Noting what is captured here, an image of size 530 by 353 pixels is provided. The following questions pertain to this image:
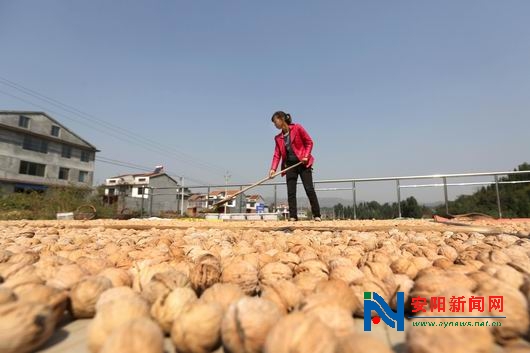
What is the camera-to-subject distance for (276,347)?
648 millimetres

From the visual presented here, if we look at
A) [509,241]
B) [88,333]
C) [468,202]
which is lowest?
[88,333]

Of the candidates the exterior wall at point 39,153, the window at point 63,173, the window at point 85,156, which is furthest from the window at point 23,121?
the window at point 85,156

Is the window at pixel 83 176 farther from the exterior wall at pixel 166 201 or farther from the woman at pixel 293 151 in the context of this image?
the woman at pixel 293 151

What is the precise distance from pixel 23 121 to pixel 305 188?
111ft

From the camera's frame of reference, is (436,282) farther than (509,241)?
No

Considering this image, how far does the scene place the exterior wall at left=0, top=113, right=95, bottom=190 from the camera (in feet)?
87.4

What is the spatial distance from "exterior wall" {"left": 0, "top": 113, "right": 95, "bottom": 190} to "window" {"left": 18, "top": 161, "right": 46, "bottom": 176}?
0.98ft

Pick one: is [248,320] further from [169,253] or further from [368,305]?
[169,253]

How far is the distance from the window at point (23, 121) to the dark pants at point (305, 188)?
33.3 metres

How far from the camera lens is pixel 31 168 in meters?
28.9

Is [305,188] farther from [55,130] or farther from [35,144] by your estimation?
[55,130]

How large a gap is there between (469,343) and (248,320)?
490 millimetres

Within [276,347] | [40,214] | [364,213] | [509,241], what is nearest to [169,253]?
[276,347]

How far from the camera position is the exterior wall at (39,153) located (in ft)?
87.4
